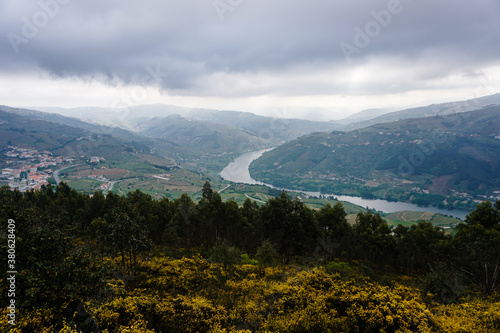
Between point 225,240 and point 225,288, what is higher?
point 225,288

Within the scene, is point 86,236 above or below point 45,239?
below

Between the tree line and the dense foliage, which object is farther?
the tree line

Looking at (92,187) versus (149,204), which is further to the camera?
(92,187)

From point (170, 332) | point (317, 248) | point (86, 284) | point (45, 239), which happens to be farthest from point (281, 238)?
point (45, 239)

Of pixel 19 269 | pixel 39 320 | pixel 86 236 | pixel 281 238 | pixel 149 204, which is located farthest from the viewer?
pixel 149 204

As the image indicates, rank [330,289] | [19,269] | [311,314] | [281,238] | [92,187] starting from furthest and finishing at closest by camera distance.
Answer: [92,187]
[281,238]
[330,289]
[311,314]
[19,269]

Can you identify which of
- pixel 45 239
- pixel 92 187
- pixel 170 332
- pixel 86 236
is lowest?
pixel 92 187

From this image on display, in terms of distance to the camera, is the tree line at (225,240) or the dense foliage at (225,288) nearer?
the dense foliage at (225,288)

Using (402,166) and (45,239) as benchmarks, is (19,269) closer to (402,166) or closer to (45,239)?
(45,239)

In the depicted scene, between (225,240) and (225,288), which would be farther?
(225,240)
